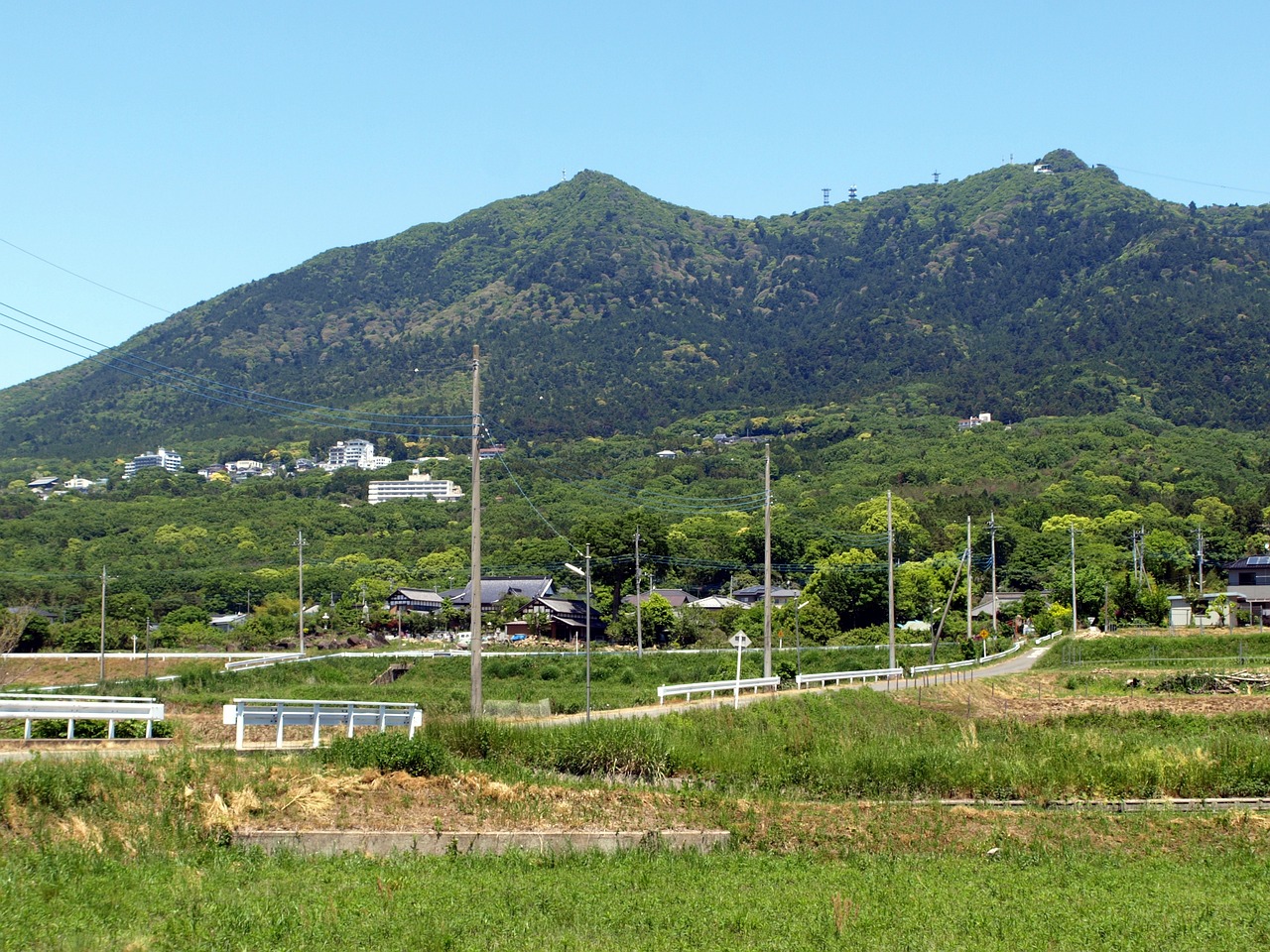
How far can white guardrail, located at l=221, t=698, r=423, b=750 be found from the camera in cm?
2106

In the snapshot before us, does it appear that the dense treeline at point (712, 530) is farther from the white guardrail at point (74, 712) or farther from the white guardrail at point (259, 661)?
the white guardrail at point (74, 712)

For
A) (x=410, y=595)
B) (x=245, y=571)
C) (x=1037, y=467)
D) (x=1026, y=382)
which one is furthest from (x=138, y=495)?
(x=1026, y=382)

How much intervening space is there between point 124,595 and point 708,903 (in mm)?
70178

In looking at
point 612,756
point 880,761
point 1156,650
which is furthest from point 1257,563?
point 612,756

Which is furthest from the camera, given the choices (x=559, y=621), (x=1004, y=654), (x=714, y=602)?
(x=714, y=602)

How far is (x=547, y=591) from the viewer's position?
286ft

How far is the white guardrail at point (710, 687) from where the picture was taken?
33969 millimetres

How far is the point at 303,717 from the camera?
22.7 meters

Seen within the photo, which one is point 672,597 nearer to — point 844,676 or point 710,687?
point 844,676

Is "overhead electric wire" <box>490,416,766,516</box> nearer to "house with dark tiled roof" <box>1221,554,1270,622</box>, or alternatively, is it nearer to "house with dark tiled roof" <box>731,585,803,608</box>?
"house with dark tiled roof" <box>731,585,803,608</box>

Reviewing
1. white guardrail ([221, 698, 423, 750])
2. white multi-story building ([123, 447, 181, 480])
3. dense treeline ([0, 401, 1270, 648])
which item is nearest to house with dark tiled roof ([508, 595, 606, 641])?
dense treeline ([0, 401, 1270, 648])

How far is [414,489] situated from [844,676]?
129 metres

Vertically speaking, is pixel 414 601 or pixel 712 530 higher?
pixel 712 530

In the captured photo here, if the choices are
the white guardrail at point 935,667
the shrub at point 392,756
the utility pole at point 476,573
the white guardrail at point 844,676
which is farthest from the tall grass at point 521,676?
the shrub at point 392,756
